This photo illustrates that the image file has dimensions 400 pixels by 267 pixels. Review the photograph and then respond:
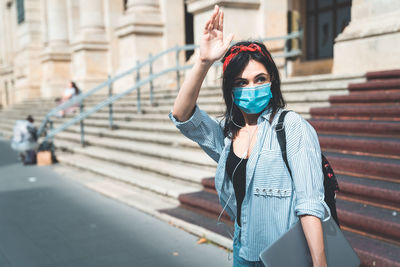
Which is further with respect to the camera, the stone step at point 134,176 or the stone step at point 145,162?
the stone step at point 145,162

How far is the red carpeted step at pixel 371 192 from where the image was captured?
3.68 m

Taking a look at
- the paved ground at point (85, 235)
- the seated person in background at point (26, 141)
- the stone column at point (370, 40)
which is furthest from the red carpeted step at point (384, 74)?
the seated person in background at point (26, 141)

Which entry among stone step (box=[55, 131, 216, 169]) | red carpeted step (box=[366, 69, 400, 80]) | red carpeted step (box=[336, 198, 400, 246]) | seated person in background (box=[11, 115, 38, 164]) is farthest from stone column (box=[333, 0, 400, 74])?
seated person in background (box=[11, 115, 38, 164])

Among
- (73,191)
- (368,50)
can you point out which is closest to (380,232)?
(368,50)

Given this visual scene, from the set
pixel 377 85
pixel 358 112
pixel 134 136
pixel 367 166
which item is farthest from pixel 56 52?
pixel 367 166

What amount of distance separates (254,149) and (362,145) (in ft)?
11.1

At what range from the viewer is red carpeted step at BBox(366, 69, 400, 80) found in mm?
5844

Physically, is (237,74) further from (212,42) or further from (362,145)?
(362,145)

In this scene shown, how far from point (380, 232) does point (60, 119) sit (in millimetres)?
11687

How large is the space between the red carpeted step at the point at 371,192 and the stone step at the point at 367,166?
80mm

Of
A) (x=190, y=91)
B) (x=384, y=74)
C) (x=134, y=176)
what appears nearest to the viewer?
(x=190, y=91)

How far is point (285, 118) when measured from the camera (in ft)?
5.53

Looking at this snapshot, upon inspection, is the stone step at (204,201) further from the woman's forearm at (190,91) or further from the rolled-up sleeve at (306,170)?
the rolled-up sleeve at (306,170)

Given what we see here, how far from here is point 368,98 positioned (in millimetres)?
5562
